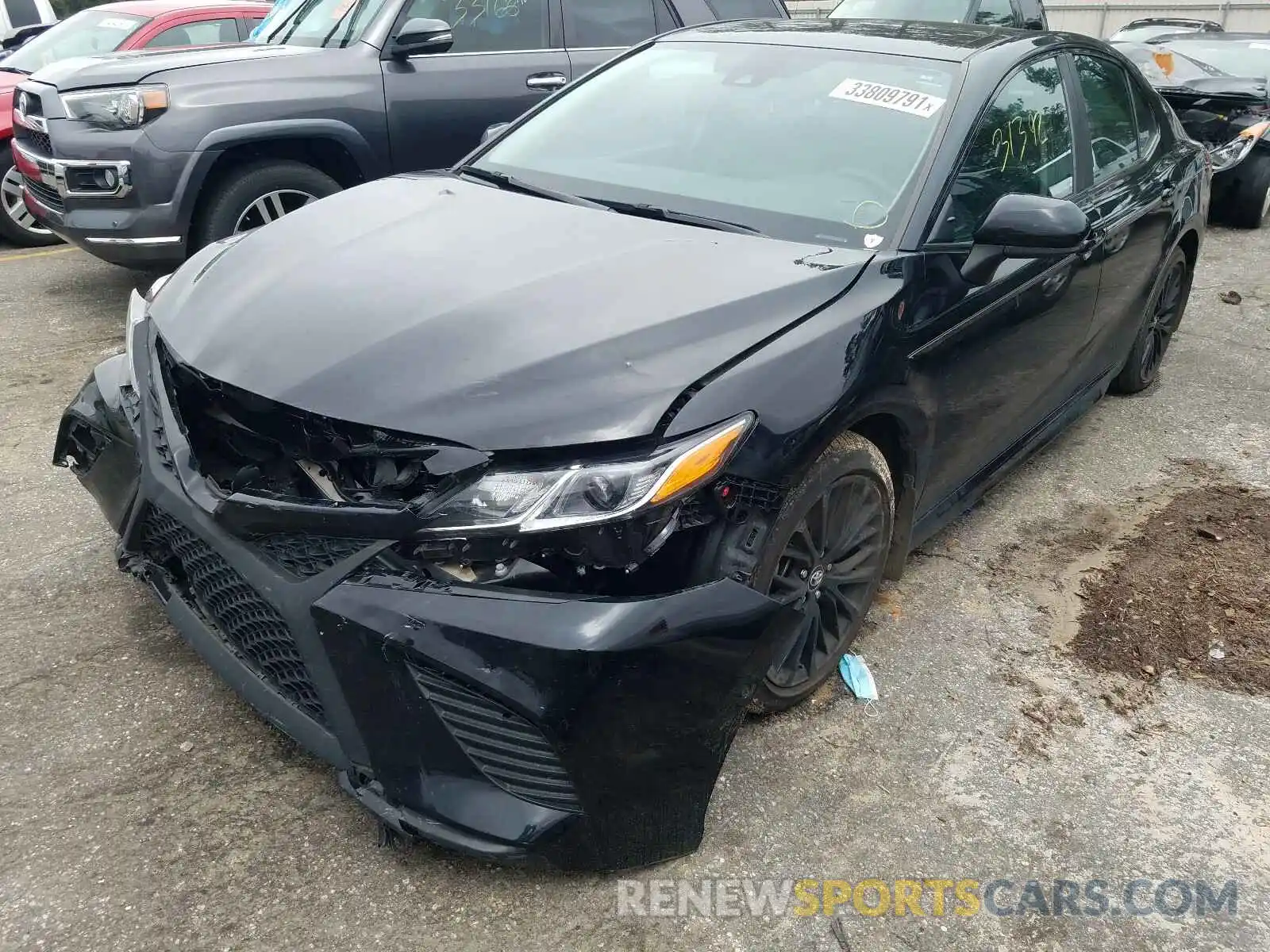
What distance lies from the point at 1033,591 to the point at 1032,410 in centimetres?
62

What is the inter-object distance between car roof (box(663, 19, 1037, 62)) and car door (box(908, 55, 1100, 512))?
0.17 m

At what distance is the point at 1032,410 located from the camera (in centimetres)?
352

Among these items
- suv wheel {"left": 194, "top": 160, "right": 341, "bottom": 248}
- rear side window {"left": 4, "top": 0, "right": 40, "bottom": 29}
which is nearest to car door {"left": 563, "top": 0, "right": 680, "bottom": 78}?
suv wheel {"left": 194, "top": 160, "right": 341, "bottom": 248}

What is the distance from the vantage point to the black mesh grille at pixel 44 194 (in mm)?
5359

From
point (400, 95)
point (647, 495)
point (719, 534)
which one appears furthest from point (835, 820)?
point (400, 95)

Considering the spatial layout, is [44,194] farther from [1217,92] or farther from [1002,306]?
[1217,92]

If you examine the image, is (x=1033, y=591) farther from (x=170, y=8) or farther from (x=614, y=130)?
(x=170, y=8)

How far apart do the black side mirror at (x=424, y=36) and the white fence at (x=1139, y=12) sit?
15524 millimetres

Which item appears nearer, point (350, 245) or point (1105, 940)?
point (1105, 940)

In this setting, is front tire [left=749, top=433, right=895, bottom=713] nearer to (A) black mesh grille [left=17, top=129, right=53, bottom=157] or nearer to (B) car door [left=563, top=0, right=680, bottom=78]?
(B) car door [left=563, top=0, right=680, bottom=78]

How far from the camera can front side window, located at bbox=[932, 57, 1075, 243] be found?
2852mm

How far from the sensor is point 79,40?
7.68 metres

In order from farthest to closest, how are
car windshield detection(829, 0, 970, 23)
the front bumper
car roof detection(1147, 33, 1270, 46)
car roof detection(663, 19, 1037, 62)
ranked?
car roof detection(1147, 33, 1270, 46)
car windshield detection(829, 0, 970, 23)
car roof detection(663, 19, 1037, 62)
the front bumper

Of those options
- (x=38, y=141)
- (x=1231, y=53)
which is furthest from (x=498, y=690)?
(x=1231, y=53)
